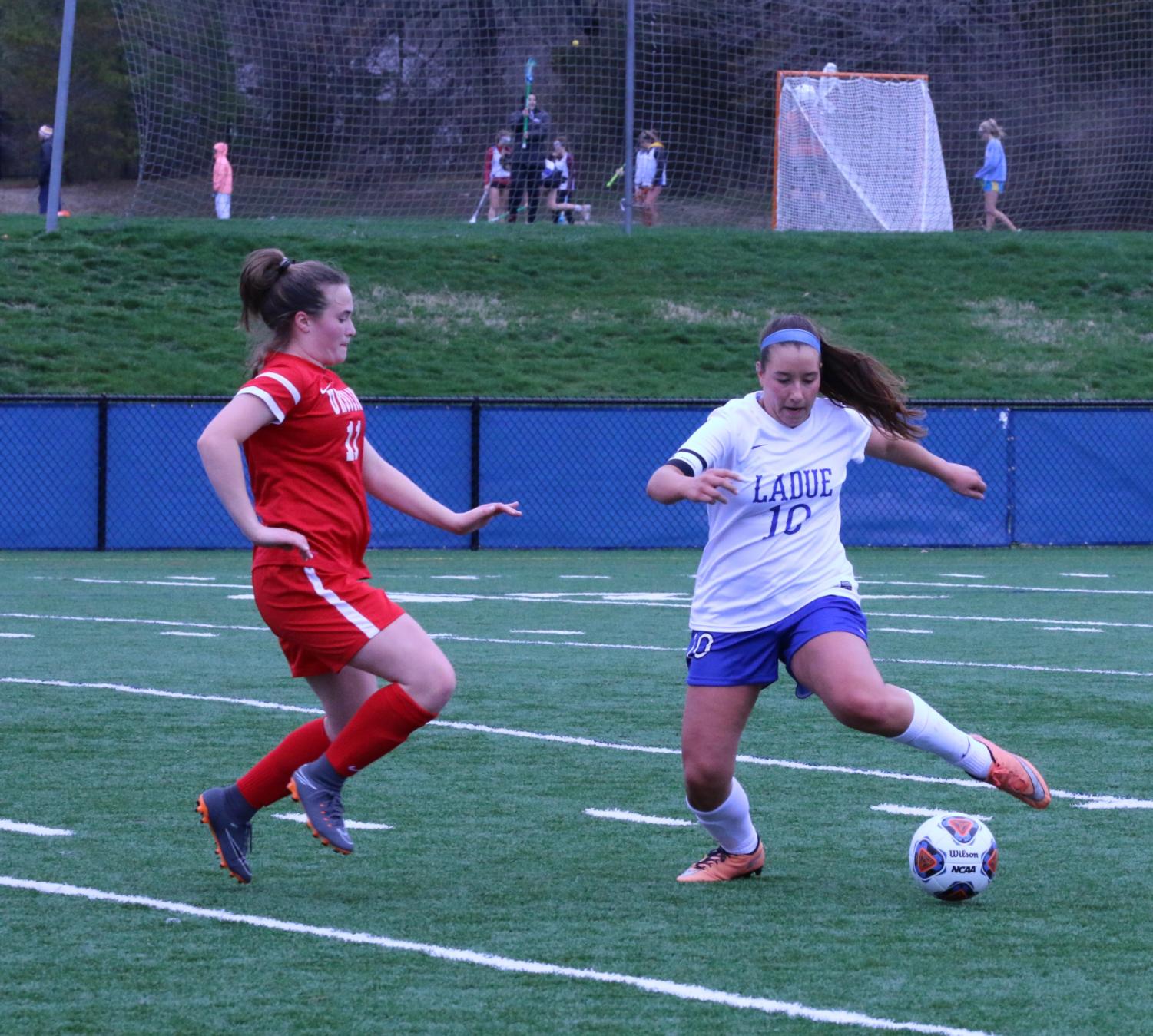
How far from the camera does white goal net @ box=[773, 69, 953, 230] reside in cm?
2875

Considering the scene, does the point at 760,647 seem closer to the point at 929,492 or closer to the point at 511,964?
the point at 511,964

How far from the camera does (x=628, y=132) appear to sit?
2356cm

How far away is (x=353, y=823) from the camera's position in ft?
20.2

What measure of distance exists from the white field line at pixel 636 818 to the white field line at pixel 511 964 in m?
1.73

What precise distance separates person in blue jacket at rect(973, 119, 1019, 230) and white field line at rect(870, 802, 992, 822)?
2334 cm

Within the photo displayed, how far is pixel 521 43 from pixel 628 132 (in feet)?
16.8

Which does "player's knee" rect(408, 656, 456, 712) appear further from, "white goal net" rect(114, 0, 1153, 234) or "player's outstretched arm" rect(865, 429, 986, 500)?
"white goal net" rect(114, 0, 1153, 234)

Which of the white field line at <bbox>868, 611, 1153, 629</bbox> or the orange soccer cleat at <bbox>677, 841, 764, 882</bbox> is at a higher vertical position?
the orange soccer cleat at <bbox>677, 841, 764, 882</bbox>

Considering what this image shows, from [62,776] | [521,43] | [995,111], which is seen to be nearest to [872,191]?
[995,111]

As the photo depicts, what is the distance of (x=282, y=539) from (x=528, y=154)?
2390 cm

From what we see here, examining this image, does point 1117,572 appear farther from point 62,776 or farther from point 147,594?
point 62,776

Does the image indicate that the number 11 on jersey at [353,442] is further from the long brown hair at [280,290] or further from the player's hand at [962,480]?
the player's hand at [962,480]

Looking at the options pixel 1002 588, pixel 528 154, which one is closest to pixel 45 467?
pixel 1002 588

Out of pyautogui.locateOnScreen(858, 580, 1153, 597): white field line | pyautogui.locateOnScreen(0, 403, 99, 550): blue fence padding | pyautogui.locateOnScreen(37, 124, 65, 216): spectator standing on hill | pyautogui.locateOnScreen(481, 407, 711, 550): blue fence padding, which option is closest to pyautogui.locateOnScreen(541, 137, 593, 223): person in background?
pyautogui.locateOnScreen(37, 124, 65, 216): spectator standing on hill
